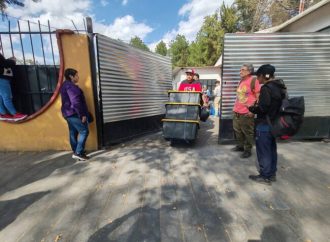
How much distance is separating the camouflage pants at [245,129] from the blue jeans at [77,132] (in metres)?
3.11

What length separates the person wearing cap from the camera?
3.24m

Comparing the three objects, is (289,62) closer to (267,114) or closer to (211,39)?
(267,114)

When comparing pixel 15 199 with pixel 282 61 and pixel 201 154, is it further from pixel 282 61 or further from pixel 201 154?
pixel 282 61

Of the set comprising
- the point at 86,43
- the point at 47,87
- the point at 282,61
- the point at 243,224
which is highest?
the point at 86,43

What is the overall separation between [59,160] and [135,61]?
3.28 meters

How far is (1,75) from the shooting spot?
500cm

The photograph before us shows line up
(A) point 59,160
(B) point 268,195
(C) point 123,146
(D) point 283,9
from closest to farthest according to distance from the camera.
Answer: (B) point 268,195 → (A) point 59,160 → (C) point 123,146 → (D) point 283,9

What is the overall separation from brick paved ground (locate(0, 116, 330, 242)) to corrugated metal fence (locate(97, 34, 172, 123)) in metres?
1.38

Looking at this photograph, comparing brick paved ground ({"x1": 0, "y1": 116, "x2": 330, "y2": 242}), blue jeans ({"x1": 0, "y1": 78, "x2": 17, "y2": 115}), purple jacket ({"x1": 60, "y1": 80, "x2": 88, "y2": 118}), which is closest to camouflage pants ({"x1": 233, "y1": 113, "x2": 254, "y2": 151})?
brick paved ground ({"x1": 0, "y1": 116, "x2": 330, "y2": 242})

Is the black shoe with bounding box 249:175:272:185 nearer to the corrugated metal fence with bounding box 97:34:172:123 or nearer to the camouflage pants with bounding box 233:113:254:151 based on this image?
the camouflage pants with bounding box 233:113:254:151

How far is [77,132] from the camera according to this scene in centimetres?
486

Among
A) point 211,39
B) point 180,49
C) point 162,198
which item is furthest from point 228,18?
point 162,198

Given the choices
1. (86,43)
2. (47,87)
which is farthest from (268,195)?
(47,87)

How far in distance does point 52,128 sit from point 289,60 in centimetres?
572
